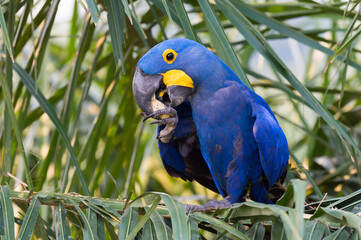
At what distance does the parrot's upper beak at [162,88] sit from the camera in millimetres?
1146

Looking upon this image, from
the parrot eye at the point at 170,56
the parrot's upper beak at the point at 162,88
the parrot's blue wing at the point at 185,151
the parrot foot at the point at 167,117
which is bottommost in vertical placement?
the parrot's blue wing at the point at 185,151

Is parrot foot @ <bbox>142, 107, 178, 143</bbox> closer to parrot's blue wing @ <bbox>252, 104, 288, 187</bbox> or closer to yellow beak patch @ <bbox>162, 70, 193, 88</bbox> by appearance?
yellow beak patch @ <bbox>162, 70, 193, 88</bbox>

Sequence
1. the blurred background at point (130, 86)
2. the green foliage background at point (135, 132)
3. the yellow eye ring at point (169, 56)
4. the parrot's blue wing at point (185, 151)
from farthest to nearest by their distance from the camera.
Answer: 1. the parrot's blue wing at point (185, 151)
2. the yellow eye ring at point (169, 56)
3. the blurred background at point (130, 86)
4. the green foliage background at point (135, 132)

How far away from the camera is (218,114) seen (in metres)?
1.20

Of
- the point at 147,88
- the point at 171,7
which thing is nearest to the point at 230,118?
the point at 147,88

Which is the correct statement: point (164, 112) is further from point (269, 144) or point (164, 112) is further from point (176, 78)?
point (269, 144)

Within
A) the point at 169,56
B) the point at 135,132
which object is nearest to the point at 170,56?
the point at 169,56

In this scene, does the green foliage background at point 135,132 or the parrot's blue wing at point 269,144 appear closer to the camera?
the green foliage background at point 135,132

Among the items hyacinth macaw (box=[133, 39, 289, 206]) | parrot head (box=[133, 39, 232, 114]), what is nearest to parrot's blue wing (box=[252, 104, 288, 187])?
hyacinth macaw (box=[133, 39, 289, 206])

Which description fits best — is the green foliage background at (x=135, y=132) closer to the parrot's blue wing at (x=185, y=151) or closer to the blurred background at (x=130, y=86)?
the blurred background at (x=130, y=86)

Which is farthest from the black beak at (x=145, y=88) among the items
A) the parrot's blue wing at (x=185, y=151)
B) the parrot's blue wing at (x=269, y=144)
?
the parrot's blue wing at (x=269, y=144)

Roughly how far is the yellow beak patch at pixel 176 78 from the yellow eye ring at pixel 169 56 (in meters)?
0.03

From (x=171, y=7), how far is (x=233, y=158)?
0.44 metres

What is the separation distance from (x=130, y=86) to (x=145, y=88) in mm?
573
